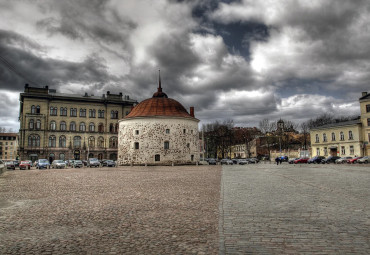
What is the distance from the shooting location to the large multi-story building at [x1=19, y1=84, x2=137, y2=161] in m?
65.9

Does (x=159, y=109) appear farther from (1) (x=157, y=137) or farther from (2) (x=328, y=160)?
(2) (x=328, y=160)

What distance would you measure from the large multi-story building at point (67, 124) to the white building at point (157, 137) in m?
17.8

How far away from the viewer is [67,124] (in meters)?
70.3

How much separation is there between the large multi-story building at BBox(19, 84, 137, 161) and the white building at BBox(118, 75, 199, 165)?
17.8m

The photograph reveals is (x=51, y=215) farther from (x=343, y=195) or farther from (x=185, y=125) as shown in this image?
(x=185, y=125)

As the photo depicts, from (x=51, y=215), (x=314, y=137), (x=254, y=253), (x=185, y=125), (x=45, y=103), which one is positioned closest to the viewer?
(x=254, y=253)

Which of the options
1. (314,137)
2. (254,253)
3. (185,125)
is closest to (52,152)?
(185,125)

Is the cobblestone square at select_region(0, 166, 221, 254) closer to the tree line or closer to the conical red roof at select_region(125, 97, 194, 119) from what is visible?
the conical red roof at select_region(125, 97, 194, 119)

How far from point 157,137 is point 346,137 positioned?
36.0 metres

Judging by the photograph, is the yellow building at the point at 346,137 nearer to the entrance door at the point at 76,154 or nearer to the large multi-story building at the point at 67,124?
the large multi-story building at the point at 67,124

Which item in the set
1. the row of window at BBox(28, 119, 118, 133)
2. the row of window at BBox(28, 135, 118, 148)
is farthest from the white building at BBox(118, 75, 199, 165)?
the row of window at BBox(28, 119, 118, 133)

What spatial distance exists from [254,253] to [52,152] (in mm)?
70409

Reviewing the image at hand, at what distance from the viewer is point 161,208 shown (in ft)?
28.0

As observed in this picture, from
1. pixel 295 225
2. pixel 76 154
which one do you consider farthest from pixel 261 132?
pixel 295 225
